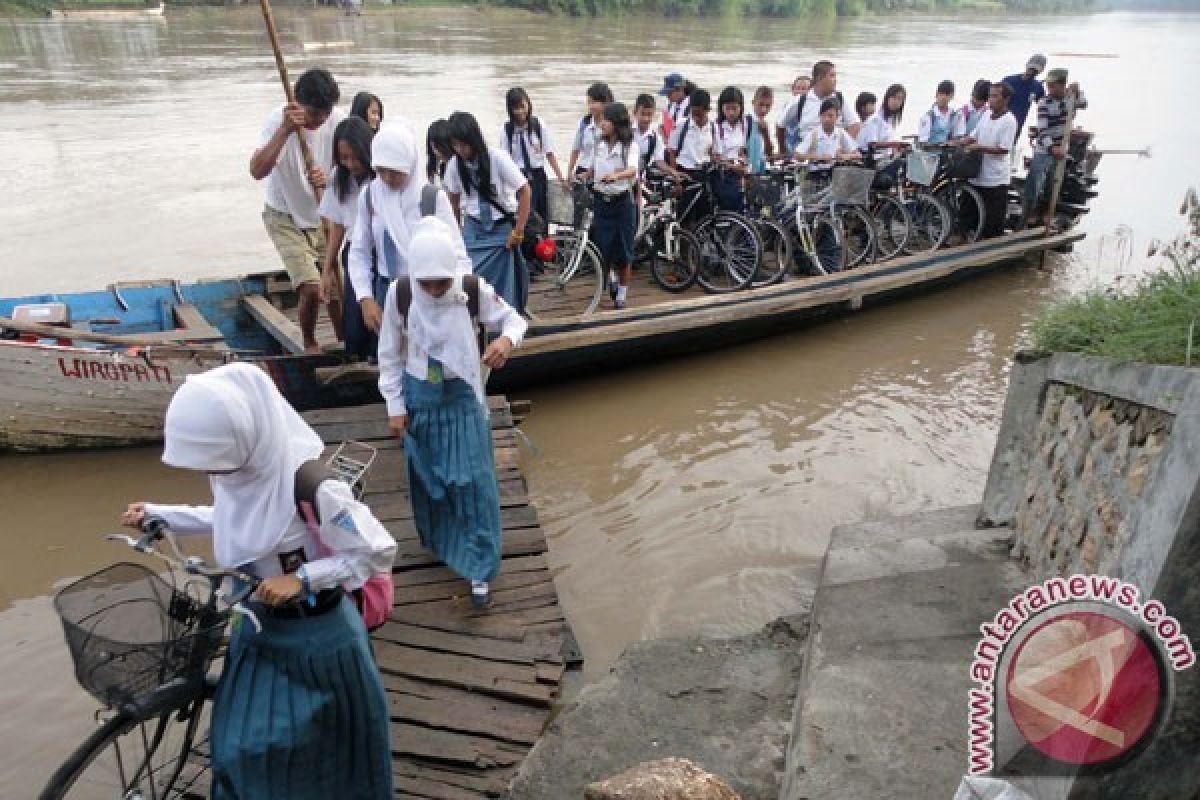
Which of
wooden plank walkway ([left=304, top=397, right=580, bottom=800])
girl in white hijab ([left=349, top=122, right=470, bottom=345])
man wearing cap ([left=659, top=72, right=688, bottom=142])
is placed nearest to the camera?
wooden plank walkway ([left=304, top=397, right=580, bottom=800])

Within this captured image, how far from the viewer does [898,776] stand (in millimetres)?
2428

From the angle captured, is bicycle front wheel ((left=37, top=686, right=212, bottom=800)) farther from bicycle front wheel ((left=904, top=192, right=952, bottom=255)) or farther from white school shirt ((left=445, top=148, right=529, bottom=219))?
bicycle front wheel ((left=904, top=192, right=952, bottom=255))

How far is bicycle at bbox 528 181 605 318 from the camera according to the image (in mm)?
6641

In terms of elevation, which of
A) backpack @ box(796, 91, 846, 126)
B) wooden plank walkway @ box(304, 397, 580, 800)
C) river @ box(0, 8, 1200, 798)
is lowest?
river @ box(0, 8, 1200, 798)

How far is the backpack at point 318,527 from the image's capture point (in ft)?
6.84

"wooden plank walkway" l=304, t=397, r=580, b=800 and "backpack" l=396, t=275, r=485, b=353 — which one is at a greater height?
"backpack" l=396, t=275, r=485, b=353

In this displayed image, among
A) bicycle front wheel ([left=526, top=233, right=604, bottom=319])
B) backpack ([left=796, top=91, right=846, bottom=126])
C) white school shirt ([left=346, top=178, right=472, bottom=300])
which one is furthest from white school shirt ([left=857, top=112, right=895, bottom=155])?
white school shirt ([left=346, top=178, right=472, bottom=300])

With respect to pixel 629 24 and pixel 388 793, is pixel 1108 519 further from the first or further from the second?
pixel 629 24

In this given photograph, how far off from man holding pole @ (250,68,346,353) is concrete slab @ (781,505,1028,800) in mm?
3405

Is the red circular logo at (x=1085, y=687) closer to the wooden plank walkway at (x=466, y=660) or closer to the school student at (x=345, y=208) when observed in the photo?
the wooden plank walkway at (x=466, y=660)

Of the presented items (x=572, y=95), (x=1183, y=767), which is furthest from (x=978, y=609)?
(x=572, y=95)

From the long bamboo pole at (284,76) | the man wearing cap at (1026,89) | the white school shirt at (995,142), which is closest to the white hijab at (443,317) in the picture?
the long bamboo pole at (284,76)

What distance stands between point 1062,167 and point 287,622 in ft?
30.7

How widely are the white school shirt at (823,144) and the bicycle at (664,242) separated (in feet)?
4.20
